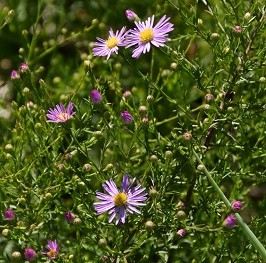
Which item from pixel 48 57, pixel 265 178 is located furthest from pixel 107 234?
pixel 48 57

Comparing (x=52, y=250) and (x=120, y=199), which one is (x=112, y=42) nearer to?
(x=120, y=199)

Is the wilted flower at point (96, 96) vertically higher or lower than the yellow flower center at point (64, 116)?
higher

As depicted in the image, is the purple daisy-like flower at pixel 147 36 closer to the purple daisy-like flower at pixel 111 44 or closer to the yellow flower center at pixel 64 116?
the purple daisy-like flower at pixel 111 44

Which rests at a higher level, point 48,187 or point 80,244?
point 48,187

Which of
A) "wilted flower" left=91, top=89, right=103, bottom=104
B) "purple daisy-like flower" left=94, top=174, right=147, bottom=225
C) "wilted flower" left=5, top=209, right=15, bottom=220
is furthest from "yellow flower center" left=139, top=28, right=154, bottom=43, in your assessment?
"wilted flower" left=5, top=209, right=15, bottom=220

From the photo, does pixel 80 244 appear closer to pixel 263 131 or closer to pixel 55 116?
pixel 55 116

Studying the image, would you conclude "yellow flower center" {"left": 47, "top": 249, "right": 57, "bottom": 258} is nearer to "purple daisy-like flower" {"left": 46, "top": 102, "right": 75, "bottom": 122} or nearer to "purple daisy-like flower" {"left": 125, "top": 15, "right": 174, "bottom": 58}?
"purple daisy-like flower" {"left": 46, "top": 102, "right": 75, "bottom": 122}

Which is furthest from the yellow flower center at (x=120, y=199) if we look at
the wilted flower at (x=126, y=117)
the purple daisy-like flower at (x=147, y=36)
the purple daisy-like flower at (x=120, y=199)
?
the purple daisy-like flower at (x=147, y=36)
